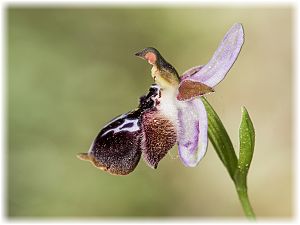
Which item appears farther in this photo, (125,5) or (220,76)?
(125,5)

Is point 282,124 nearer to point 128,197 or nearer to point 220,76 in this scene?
point 128,197

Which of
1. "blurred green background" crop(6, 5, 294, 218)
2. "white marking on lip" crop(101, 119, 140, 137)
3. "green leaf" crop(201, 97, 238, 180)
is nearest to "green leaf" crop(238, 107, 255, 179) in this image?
"green leaf" crop(201, 97, 238, 180)

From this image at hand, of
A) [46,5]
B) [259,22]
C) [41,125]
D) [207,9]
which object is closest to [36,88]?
[41,125]

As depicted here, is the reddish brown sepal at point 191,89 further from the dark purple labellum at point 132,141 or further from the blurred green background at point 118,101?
the blurred green background at point 118,101

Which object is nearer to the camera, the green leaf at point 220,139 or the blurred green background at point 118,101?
the green leaf at point 220,139

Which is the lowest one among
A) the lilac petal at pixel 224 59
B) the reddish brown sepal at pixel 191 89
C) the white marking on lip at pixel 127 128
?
the white marking on lip at pixel 127 128

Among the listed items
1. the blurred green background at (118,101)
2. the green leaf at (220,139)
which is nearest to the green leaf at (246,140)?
the green leaf at (220,139)

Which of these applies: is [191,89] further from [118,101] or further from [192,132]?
[118,101]
